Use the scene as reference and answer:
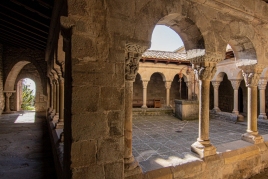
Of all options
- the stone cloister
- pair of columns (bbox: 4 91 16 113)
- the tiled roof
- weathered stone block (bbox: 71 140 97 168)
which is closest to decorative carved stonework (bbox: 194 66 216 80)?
the stone cloister

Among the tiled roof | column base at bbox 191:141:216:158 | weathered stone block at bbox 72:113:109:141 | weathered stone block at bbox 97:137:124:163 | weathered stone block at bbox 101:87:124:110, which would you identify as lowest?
column base at bbox 191:141:216:158

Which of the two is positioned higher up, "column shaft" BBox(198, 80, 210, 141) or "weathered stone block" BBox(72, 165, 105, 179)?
"column shaft" BBox(198, 80, 210, 141)

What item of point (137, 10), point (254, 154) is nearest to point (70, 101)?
point (137, 10)

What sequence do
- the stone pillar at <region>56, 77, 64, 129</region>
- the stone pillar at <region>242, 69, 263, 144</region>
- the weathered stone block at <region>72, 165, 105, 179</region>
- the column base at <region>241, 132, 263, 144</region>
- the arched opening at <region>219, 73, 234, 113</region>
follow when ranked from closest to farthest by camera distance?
the weathered stone block at <region>72, 165, 105, 179</region>, the column base at <region>241, 132, 263, 144</region>, the stone pillar at <region>242, 69, 263, 144</region>, the stone pillar at <region>56, 77, 64, 129</region>, the arched opening at <region>219, 73, 234, 113</region>

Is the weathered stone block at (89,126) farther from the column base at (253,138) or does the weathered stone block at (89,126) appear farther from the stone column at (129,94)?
the column base at (253,138)

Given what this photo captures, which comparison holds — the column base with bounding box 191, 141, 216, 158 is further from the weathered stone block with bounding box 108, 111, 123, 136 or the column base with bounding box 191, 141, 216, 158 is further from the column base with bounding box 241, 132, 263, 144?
the weathered stone block with bounding box 108, 111, 123, 136

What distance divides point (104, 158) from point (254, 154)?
346 centimetres

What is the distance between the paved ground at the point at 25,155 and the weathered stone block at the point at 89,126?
5.89 ft

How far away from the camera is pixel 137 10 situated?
2.36m

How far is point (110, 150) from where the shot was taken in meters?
2.11

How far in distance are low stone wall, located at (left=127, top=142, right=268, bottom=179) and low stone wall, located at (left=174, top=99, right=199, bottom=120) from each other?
A: 4.39m

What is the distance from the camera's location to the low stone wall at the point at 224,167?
2.63 meters

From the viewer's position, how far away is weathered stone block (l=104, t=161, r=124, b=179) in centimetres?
208

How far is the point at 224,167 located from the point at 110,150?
7.87 ft
